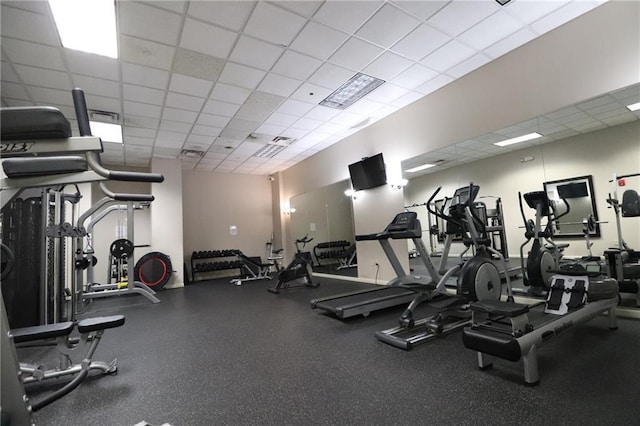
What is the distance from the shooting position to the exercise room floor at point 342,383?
163cm

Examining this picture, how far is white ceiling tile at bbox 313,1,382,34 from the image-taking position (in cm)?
288

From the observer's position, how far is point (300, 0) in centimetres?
279

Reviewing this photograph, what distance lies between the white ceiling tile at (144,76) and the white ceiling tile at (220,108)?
76 centimetres

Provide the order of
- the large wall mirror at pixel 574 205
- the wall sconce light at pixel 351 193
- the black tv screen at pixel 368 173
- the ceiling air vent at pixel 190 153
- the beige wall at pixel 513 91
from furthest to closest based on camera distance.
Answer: the ceiling air vent at pixel 190 153, the wall sconce light at pixel 351 193, the black tv screen at pixel 368 173, the large wall mirror at pixel 574 205, the beige wall at pixel 513 91

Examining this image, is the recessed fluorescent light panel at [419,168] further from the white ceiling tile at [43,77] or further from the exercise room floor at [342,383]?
the white ceiling tile at [43,77]

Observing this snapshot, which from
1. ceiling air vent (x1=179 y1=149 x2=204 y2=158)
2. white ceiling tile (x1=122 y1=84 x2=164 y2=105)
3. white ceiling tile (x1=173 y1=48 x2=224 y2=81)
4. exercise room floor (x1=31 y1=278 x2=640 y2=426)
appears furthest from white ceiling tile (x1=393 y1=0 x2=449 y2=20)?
ceiling air vent (x1=179 y1=149 x2=204 y2=158)

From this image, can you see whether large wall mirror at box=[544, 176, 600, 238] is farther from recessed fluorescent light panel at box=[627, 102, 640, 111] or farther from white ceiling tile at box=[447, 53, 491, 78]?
white ceiling tile at box=[447, 53, 491, 78]

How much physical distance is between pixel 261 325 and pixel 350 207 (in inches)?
148

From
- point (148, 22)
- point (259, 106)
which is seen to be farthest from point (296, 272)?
point (148, 22)

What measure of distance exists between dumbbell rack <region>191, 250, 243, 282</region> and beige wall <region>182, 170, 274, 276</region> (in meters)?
0.34

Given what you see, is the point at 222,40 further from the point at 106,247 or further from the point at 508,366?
the point at 106,247

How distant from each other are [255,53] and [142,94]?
1967 mm

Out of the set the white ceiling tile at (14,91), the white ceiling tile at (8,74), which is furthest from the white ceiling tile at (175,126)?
the white ceiling tile at (8,74)

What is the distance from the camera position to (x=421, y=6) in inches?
116
